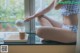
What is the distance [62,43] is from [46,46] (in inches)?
7.5

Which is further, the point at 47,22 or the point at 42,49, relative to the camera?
the point at 47,22

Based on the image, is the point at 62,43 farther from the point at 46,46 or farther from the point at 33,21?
the point at 33,21

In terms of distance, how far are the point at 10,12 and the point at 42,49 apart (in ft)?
2.15

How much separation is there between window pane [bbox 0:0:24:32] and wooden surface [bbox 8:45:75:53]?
0.41 metres

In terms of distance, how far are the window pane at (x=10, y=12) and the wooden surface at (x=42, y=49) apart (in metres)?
0.41

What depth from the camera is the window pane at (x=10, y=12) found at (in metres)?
2.03

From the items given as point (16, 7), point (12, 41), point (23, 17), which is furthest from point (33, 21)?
point (12, 41)

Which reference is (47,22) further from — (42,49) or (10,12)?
(10,12)

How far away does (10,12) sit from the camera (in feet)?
6.72

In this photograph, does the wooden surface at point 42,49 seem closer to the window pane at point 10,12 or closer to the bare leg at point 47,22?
the bare leg at point 47,22

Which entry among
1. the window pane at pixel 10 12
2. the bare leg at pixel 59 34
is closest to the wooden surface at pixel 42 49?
the bare leg at pixel 59 34

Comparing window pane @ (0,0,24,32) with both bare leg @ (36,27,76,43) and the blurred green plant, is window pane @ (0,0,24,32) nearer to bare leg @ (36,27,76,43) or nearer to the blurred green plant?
the blurred green plant

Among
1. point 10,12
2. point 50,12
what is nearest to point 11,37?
point 10,12

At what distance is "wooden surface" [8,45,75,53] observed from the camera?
1783 mm
